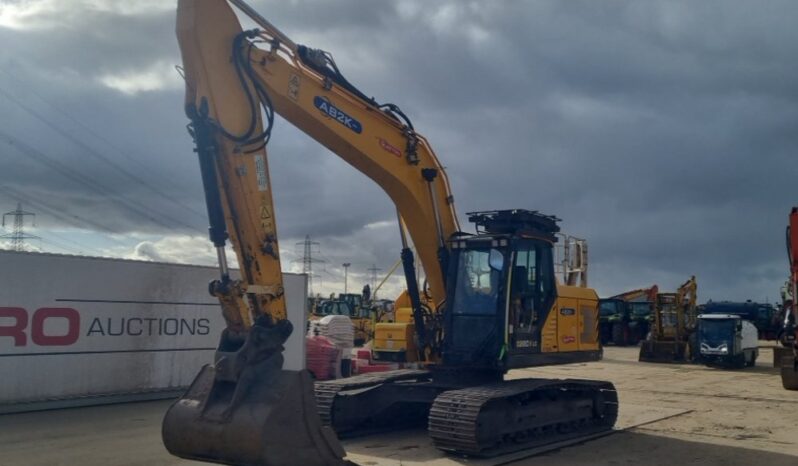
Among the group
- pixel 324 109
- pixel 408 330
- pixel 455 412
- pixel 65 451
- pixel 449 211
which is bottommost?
pixel 65 451

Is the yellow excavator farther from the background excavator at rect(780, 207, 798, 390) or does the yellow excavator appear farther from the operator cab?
the background excavator at rect(780, 207, 798, 390)

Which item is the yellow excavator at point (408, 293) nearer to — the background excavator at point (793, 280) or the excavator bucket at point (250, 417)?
the excavator bucket at point (250, 417)

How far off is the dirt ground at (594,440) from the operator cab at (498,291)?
1414 mm

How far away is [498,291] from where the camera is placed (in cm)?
1085

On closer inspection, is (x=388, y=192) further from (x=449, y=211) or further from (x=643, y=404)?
(x=643, y=404)

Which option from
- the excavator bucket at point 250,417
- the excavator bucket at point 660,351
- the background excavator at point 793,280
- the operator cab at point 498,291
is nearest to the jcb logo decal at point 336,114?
the operator cab at point 498,291

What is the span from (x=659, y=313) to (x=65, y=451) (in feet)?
79.7

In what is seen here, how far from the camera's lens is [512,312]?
1080 centimetres

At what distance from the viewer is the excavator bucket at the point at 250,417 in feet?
23.2

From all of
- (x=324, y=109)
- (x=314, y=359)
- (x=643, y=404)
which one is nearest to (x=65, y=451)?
(x=324, y=109)

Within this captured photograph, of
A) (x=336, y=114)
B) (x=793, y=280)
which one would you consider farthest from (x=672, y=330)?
(x=336, y=114)

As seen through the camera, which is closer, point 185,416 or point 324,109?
point 185,416

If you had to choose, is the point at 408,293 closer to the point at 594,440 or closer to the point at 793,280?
the point at 594,440

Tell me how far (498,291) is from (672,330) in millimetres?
21424
